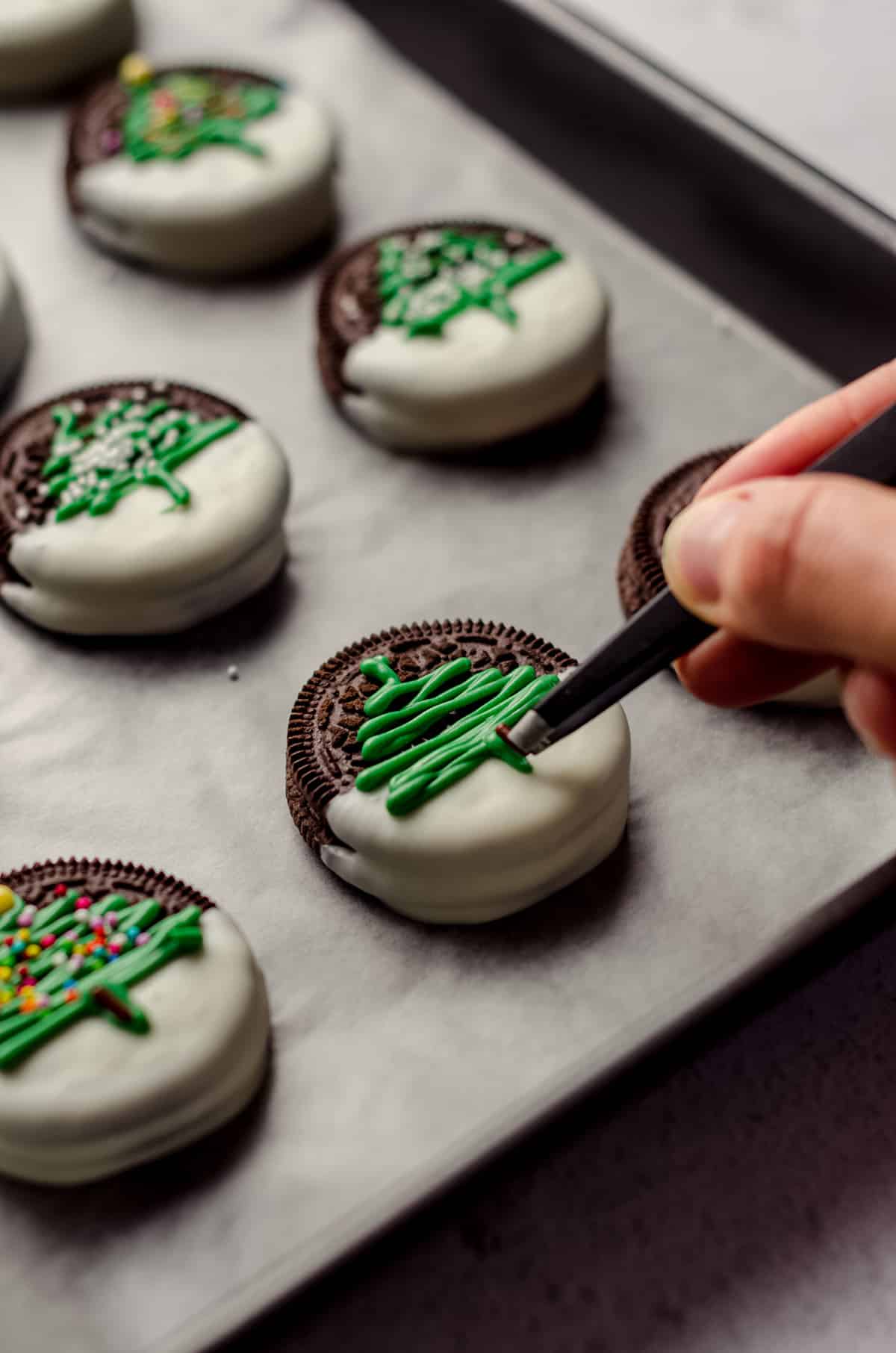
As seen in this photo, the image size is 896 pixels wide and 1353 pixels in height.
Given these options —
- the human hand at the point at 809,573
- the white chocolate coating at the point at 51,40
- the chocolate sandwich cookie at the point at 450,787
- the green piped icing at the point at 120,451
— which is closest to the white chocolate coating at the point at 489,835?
the chocolate sandwich cookie at the point at 450,787

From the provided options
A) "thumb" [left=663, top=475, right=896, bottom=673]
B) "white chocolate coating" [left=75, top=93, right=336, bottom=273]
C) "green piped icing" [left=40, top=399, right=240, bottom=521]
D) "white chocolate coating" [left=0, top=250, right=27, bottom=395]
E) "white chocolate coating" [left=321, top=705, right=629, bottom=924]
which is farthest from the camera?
"white chocolate coating" [left=75, top=93, right=336, bottom=273]

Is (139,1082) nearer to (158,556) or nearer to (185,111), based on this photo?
(158,556)

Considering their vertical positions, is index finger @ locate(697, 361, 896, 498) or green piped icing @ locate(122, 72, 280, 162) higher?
index finger @ locate(697, 361, 896, 498)

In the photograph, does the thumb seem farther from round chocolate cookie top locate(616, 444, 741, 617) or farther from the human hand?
round chocolate cookie top locate(616, 444, 741, 617)

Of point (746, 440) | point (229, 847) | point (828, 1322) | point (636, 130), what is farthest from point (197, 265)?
point (828, 1322)

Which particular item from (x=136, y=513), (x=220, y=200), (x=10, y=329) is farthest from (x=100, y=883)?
(x=220, y=200)

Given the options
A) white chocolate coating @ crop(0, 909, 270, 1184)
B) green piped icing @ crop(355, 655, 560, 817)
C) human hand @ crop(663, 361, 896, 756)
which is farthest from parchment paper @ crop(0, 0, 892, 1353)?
human hand @ crop(663, 361, 896, 756)

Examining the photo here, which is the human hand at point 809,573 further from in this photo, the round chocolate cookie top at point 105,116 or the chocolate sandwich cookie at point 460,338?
the round chocolate cookie top at point 105,116
